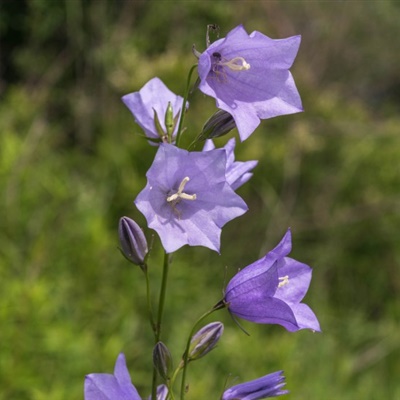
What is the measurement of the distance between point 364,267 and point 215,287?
1.65 meters

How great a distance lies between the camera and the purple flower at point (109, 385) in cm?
141

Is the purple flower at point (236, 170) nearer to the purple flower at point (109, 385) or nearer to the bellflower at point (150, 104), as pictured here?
the bellflower at point (150, 104)

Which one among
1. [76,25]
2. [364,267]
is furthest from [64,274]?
[76,25]

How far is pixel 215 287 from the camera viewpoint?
4668mm

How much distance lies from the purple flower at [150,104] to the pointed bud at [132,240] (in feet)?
0.96

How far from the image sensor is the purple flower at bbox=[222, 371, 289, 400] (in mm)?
1489

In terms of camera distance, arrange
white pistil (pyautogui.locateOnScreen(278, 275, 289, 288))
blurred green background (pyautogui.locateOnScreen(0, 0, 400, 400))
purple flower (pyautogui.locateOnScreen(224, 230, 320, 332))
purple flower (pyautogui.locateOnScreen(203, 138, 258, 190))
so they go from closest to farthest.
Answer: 1. purple flower (pyautogui.locateOnScreen(224, 230, 320, 332))
2. white pistil (pyautogui.locateOnScreen(278, 275, 289, 288))
3. purple flower (pyautogui.locateOnScreen(203, 138, 258, 190))
4. blurred green background (pyautogui.locateOnScreen(0, 0, 400, 400))

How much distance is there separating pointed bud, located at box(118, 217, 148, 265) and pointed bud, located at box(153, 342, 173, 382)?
205mm

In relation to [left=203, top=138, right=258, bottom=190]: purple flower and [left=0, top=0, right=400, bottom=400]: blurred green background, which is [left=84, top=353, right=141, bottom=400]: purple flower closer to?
[left=203, top=138, right=258, bottom=190]: purple flower

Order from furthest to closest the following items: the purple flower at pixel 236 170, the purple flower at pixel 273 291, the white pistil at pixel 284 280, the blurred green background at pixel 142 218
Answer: the blurred green background at pixel 142 218 < the purple flower at pixel 236 170 < the white pistil at pixel 284 280 < the purple flower at pixel 273 291

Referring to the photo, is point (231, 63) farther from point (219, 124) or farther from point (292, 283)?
point (292, 283)

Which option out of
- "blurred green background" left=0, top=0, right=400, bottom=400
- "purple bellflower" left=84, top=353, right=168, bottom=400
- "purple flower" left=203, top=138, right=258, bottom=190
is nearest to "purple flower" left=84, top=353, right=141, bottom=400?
"purple bellflower" left=84, top=353, right=168, bottom=400

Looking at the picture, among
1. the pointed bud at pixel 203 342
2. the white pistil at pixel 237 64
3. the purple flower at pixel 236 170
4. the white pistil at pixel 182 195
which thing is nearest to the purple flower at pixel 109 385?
the pointed bud at pixel 203 342

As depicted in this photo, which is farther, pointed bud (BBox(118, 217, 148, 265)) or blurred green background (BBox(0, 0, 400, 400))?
blurred green background (BBox(0, 0, 400, 400))
